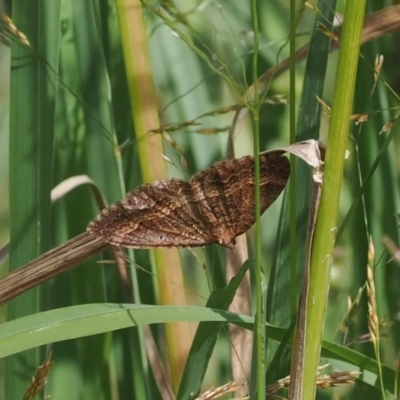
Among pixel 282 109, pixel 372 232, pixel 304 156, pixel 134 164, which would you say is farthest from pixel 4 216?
pixel 304 156

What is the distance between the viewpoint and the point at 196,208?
0.55 metres

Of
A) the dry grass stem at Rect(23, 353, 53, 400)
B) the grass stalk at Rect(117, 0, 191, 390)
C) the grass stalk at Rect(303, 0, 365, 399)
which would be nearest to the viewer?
the grass stalk at Rect(303, 0, 365, 399)

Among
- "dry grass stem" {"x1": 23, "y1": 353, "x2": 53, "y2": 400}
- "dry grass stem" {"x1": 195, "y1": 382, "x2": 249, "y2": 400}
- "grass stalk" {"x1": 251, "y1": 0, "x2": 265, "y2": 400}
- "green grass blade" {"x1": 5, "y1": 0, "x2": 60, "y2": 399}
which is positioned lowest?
"dry grass stem" {"x1": 195, "y1": 382, "x2": 249, "y2": 400}

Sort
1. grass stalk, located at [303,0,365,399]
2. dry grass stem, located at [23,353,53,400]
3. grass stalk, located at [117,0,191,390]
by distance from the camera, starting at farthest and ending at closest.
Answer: grass stalk, located at [117,0,191,390]
dry grass stem, located at [23,353,53,400]
grass stalk, located at [303,0,365,399]

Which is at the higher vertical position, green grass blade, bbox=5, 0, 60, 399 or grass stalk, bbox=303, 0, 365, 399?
green grass blade, bbox=5, 0, 60, 399

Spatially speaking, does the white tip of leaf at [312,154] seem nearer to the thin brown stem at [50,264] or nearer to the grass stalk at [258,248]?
the grass stalk at [258,248]

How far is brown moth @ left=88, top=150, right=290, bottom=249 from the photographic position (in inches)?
20.9

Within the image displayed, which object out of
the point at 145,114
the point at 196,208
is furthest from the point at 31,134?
the point at 196,208

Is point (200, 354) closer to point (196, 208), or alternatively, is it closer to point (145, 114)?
point (196, 208)

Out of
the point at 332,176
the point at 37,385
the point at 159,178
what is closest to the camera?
the point at 332,176

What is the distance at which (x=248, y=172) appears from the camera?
1.74 feet

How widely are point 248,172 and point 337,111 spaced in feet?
0.47

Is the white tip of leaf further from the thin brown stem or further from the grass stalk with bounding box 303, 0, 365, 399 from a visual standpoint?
the thin brown stem

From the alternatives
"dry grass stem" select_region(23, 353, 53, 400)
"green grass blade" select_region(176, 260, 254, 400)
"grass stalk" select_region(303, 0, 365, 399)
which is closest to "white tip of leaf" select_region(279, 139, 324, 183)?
"grass stalk" select_region(303, 0, 365, 399)
